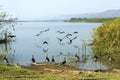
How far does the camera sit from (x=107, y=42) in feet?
144

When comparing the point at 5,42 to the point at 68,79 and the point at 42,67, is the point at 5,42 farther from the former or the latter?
the point at 68,79

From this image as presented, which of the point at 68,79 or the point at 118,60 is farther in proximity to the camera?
the point at 118,60

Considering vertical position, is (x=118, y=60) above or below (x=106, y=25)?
below

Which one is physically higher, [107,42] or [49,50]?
[107,42]

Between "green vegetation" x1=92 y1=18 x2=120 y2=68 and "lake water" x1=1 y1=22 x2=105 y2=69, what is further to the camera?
"green vegetation" x1=92 y1=18 x2=120 y2=68

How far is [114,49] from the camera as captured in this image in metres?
41.8

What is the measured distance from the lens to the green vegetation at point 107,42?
41000mm

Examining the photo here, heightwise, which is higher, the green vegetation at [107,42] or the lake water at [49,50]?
the green vegetation at [107,42]

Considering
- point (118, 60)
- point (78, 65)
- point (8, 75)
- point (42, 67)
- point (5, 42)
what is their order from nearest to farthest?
point (8, 75) → point (42, 67) → point (78, 65) → point (118, 60) → point (5, 42)

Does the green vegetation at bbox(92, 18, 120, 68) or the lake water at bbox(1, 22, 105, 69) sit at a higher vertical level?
Answer: the green vegetation at bbox(92, 18, 120, 68)

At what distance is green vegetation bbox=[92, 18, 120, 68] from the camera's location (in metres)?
41.0

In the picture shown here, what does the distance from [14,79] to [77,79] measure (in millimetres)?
3062

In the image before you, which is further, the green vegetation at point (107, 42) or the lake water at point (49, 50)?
the green vegetation at point (107, 42)

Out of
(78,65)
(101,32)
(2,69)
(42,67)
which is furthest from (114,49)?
(2,69)
